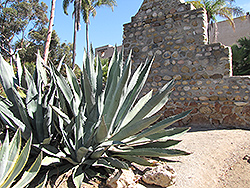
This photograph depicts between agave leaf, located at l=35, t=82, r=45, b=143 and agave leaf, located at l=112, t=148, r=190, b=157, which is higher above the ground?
agave leaf, located at l=35, t=82, r=45, b=143

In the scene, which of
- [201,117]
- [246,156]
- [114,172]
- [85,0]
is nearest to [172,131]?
[114,172]

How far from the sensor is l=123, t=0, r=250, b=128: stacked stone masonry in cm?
402

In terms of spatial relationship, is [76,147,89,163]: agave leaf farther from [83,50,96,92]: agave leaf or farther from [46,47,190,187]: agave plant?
[83,50,96,92]: agave leaf

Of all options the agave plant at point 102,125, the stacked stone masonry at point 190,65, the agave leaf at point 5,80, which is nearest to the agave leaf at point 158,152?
the agave plant at point 102,125

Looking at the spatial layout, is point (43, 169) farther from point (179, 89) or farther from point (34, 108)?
point (179, 89)

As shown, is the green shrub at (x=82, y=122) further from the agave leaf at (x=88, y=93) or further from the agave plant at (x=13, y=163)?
the agave plant at (x=13, y=163)

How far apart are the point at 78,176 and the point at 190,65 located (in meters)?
3.47

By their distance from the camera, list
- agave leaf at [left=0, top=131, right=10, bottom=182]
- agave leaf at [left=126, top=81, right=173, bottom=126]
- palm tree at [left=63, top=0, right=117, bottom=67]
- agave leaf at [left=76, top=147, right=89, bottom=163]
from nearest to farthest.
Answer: agave leaf at [left=0, top=131, right=10, bottom=182]
agave leaf at [left=76, top=147, right=89, bottom=163]
agave leaf at [left=126, top=81, right=173, bottom=126]
palm tree at [left=63, top=0, right=117, bottom=67]

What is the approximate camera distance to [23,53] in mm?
17750

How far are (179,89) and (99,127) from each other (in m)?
3.10

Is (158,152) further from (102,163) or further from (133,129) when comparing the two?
(102,163)

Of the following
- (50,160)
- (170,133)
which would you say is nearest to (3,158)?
(50,160)

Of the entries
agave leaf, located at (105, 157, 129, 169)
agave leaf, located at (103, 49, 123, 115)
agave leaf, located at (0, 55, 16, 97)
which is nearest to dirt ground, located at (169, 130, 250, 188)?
agave leaf, located at (105, 157, 129, 169)

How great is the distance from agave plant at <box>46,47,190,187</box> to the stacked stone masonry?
222 cm
